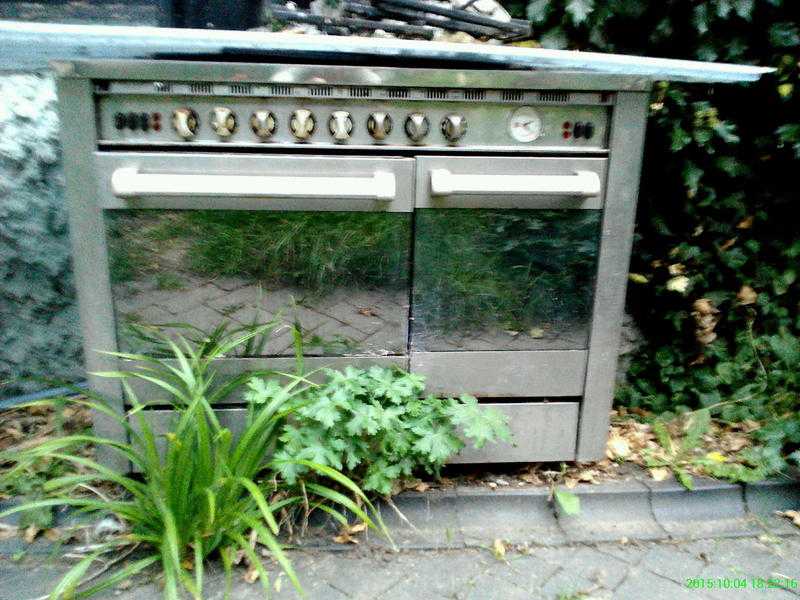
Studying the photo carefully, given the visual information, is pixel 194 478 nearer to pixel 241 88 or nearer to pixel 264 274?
pixel 264 274

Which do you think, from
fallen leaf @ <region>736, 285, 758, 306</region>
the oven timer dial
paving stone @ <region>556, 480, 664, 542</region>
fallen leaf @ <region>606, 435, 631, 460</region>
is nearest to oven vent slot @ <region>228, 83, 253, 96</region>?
the oven timer dial

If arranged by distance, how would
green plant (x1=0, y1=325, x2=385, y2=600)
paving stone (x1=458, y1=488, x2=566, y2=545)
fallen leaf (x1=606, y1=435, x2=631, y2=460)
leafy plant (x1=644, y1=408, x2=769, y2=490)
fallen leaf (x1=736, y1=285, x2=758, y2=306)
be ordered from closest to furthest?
green plant (x1=0, y1=325, x2=385, y2=600) < paving stone (x1=458, y1=488, x2=566, y2=545) < leafy plant (x1=644, y1=408, x2=769, y2=490) < fallen leaf (x1=606, y1=435, x2=631, y2=460) < fallen leaf (x1=736, y1=285, x2=758, y2=306)

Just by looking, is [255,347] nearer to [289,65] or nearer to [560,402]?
[289,65]

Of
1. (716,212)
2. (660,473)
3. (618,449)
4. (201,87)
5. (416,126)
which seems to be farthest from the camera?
(716,212)

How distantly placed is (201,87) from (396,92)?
63 cm

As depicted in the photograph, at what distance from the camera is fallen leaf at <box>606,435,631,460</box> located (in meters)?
2.74

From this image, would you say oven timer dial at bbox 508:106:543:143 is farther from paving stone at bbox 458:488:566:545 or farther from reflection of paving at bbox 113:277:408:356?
paving stone at bbox 458:488:566:545

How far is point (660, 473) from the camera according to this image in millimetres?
2619

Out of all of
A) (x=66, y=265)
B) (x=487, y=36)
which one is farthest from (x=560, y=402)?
(x=66, y=265)

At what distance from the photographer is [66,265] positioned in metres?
2.99

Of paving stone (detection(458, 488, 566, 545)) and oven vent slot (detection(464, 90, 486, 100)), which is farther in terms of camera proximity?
paving stone (detection(458, 488, 566, 545))

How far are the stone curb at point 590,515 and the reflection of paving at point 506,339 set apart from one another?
0.58m

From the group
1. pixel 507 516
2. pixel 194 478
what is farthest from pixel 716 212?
pixel 194 478

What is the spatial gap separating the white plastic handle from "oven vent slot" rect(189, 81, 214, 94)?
2.53ft
